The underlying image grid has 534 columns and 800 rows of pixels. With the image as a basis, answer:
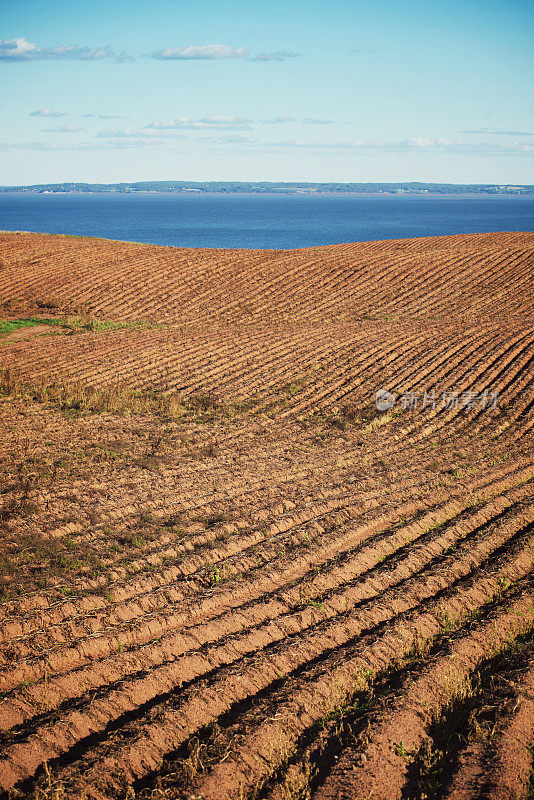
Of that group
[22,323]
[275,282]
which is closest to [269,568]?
[22,323]

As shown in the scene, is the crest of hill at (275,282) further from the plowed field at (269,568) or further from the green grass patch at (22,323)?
the plowed field at (269,568)

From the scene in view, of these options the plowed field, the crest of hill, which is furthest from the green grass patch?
the plowed field

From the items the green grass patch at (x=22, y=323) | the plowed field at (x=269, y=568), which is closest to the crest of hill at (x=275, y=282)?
the green grass patch at (x=22, y=323)

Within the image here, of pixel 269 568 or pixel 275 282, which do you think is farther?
pixel 275 282

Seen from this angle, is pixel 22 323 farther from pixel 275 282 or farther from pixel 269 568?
pixel 269 568

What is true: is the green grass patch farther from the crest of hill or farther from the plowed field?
the plowed field

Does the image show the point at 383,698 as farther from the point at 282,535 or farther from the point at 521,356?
the point at 521,356

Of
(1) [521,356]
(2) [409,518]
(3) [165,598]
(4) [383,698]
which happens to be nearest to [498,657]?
(4) [383,698]
